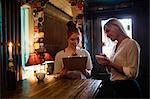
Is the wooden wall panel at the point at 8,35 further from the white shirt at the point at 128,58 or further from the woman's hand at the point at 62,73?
the white shirt at the point at 128,58

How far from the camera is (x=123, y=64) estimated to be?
1.67 metres

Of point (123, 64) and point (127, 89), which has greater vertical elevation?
point (123, 64)

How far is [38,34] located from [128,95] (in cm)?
185

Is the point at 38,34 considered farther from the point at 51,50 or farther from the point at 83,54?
the point at 83,54

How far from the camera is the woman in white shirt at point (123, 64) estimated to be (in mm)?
1643

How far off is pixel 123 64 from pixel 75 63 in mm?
505

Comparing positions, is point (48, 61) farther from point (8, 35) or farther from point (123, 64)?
point (123, 64)

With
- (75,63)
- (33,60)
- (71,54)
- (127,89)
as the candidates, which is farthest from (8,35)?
(127,89)

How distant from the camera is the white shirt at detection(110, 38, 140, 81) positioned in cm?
164

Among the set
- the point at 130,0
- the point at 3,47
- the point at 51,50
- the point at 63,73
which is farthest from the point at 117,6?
the point at 3,47

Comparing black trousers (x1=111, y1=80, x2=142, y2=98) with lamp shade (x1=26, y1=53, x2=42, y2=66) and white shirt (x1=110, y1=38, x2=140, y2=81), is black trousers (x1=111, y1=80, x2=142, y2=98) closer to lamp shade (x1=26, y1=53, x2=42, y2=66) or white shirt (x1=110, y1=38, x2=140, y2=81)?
white shirt (x1=110, y1=38, x2=140, y2=81)

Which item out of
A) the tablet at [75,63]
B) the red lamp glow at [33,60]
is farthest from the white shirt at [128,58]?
the red lamp glow at [33,60]

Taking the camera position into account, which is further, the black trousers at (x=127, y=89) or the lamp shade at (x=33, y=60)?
the lamp shade at (x=33, y=60)

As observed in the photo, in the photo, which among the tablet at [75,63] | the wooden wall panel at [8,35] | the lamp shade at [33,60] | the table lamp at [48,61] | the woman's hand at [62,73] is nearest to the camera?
the wooden wall panel at [8,35]
